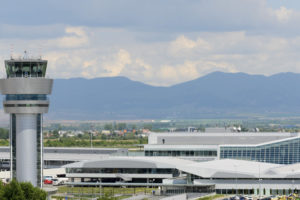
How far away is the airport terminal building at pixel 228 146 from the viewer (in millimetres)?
174500

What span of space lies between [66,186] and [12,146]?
45.3 m

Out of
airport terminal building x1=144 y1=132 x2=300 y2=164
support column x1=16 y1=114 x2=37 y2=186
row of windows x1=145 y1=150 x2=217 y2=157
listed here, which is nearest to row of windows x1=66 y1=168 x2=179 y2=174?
row of windows x1=145 y1=150 x2=217 y2=157

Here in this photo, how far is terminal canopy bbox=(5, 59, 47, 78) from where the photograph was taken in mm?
112469

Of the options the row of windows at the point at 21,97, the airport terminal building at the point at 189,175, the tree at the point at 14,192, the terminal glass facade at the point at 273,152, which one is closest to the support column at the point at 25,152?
the row of windows at the point at 21,97

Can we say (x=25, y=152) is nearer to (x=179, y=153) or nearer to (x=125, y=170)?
(x=125, y=170)

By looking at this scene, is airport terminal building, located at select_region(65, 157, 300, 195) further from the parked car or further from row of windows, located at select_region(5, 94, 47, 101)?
row of windows, located at select_region(5, 94, 47, 101)

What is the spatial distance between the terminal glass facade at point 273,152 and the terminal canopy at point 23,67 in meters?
73.0

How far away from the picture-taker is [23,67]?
11275 centimetres

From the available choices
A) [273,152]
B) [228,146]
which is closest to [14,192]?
[228,146]

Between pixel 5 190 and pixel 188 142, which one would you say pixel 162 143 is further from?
pixel 5 190

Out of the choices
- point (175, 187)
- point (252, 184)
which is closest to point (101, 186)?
point (175, 187)

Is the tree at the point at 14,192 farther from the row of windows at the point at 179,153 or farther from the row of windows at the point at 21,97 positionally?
the row of windows at the point at 179,153

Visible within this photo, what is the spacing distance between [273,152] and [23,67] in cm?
7891

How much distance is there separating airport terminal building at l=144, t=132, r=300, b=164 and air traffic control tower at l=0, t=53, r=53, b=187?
6906cm
